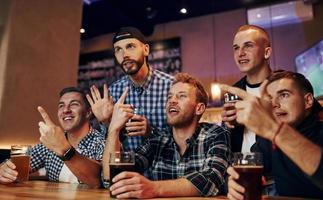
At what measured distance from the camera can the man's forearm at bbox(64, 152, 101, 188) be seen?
1.73 m

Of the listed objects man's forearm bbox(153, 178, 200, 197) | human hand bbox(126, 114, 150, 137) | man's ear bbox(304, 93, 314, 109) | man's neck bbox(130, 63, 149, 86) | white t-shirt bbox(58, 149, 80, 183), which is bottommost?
white t-shirt bbox(58, 149, 80, 183)

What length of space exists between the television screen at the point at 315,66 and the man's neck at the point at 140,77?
3056mm

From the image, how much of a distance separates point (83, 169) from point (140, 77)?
39.1 inches

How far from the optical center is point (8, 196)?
1.24 meters

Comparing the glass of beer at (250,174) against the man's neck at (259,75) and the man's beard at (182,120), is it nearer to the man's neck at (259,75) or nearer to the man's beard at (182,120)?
the man's beard at (182,120)

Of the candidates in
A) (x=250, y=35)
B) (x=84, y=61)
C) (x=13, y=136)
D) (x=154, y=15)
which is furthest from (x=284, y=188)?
(x=84, y=61)

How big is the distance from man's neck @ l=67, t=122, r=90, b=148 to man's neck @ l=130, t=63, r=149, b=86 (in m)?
0.50

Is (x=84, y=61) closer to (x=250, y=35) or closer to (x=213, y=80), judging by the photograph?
(x=213, y=80)

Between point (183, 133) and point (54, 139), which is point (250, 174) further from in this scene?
point (54, 139)

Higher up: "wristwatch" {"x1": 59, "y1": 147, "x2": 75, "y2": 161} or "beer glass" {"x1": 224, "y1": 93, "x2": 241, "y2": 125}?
"beer glass" {"x1": 224, "y1": 93, "x2": 241, "y2": 125}

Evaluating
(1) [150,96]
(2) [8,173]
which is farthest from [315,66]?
(2) [8,173]

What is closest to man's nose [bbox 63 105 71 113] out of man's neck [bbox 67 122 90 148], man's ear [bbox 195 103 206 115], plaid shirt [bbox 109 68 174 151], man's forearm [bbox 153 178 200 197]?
Answer: man's neck [bbox 67 122 90 148]

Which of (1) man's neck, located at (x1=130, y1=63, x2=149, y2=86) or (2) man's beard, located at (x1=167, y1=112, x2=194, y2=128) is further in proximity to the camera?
(1) man's neck, located at (x1=130, y1=63, x2=149, y2=86)

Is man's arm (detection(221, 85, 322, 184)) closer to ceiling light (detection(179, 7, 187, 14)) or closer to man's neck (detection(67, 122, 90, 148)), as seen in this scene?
man's neck (detection(67, 122, 90, 148))
